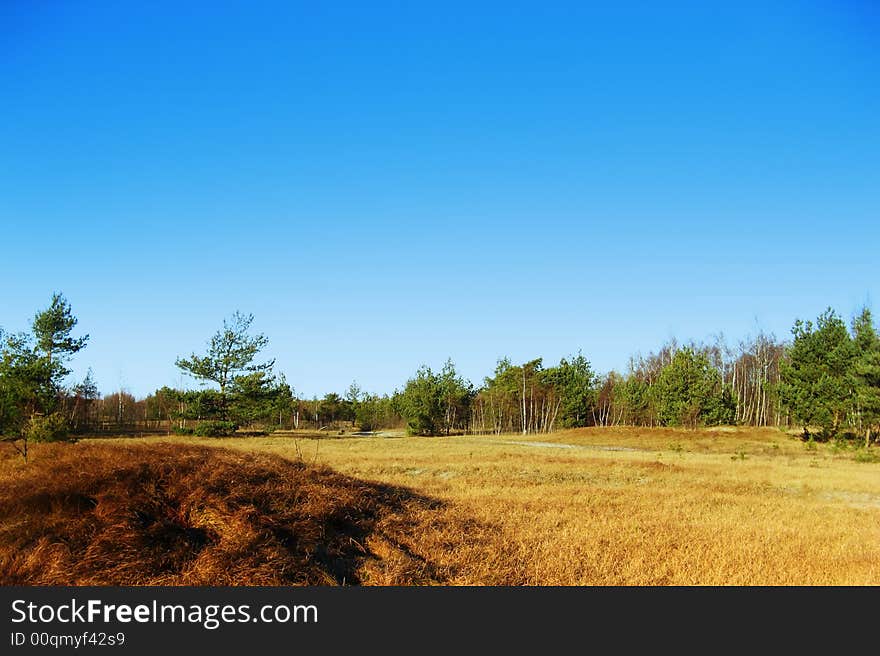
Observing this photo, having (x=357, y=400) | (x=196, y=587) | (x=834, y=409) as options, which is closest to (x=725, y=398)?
(x=834, y=409)

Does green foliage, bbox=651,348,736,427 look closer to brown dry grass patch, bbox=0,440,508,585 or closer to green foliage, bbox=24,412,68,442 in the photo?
brown dry grass patch, bbox=0,440,508,585

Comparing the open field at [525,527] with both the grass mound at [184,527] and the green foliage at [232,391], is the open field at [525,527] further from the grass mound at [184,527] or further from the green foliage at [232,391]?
the green foliage at [232,391]

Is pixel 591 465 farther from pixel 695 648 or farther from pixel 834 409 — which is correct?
pixel 834 409

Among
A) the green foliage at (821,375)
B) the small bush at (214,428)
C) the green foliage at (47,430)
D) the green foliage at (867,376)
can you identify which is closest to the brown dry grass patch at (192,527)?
the green foliage at (47,430)

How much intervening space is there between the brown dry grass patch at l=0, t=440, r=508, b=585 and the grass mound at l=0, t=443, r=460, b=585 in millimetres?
16

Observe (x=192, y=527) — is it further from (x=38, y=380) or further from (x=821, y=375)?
(x=821, y=375)

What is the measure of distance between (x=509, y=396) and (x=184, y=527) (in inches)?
2590

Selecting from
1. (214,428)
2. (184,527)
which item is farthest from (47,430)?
(214,428)

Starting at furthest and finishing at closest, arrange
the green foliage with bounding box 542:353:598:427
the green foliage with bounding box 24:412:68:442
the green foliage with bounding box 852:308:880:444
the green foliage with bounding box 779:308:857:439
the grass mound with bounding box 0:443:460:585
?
the green foliage with bounding box 542:353:598:427
the green foliage with bounding box 779:308:857:439
the green foliage with bounding box 852:308:880:444
the green foliage with bounding box 24:412:68:442
the grass mound with bounding box 0:443:460:585

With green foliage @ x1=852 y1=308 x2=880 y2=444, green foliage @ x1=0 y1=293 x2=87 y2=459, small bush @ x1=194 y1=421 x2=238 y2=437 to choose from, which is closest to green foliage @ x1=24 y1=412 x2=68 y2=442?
green foliage @ x1=0 y1=293 x2=87 y2=459

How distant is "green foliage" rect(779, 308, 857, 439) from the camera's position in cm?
3828

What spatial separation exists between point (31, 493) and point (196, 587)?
329 cm

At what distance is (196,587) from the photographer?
6141 mm

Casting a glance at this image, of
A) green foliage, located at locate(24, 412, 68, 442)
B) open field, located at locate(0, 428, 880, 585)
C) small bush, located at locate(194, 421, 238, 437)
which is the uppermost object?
green foliage, located at locate(24, 412, 68, 442)
